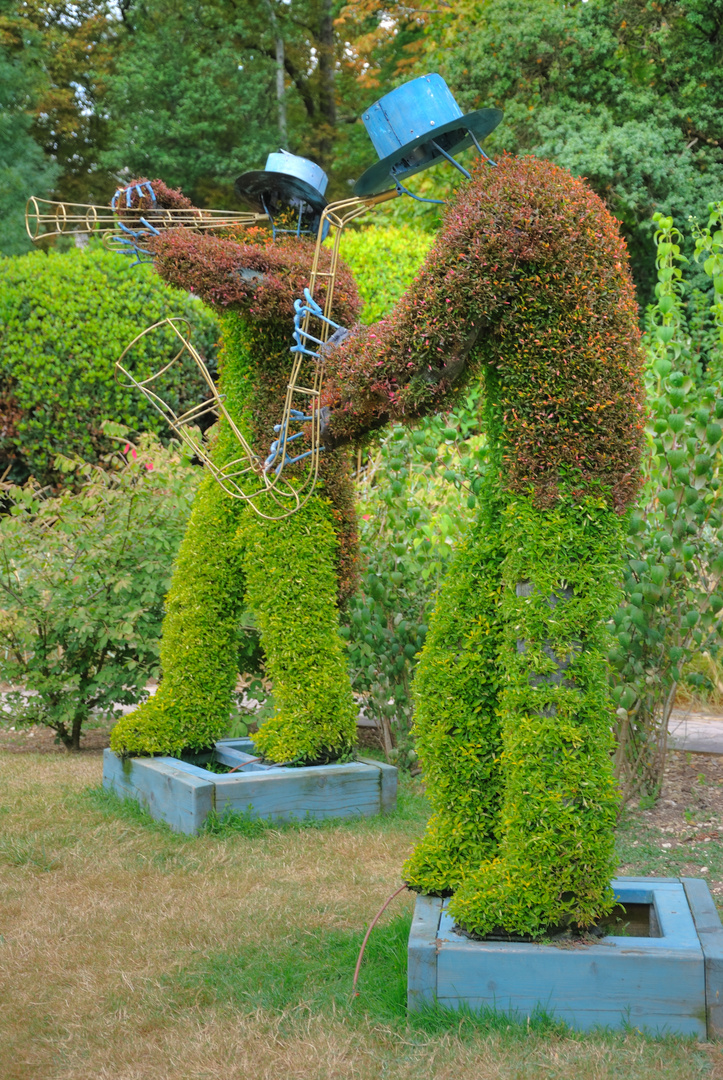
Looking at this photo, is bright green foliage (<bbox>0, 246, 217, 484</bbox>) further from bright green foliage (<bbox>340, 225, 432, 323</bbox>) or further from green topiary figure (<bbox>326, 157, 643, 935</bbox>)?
green topiary figure (<bbox>326, 157, 643, 935</bbox>)

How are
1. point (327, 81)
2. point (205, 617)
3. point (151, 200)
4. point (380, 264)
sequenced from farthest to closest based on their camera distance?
point (327, 81), point (380, 264), point (205, 617), point (151, 200)

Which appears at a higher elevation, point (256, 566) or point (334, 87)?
point (334, 87)

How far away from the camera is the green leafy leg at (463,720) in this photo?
2.66 metres

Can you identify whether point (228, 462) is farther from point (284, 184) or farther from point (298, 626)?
point (284, 184)

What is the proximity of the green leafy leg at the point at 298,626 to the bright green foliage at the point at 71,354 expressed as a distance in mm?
5317

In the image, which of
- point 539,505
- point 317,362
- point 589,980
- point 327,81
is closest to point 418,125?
point 317,362

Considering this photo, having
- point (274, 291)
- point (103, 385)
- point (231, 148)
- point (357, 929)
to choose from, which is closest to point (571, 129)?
point (103, 385)

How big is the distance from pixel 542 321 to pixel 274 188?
2058 millimetres

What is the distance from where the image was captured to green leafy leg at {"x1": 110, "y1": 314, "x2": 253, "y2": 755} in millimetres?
4262

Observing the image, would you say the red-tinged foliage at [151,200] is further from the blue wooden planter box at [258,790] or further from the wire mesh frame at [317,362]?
the blue wooden planter box at [258,790]

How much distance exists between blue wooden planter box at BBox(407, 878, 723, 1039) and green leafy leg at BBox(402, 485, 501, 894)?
0.26m

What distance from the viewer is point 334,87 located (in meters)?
19.3

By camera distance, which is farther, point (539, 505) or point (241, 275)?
point (241, 275)

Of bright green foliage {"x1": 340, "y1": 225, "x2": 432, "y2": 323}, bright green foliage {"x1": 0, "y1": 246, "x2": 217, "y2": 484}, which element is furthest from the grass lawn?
bright green foliage {"x1": 340, "y1": 225, "x2": 432, "y2": 323}
